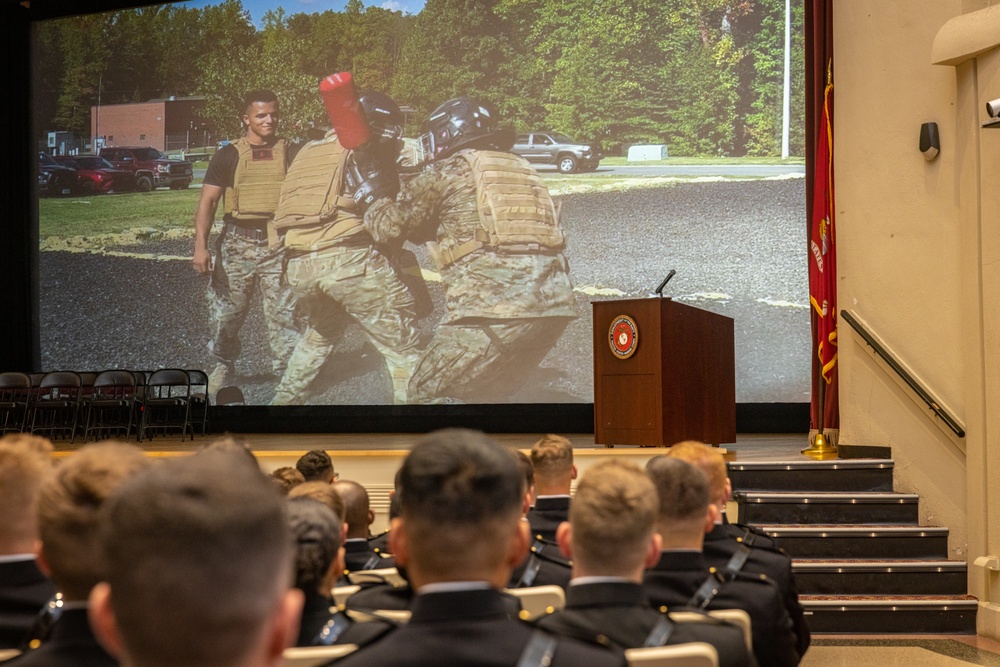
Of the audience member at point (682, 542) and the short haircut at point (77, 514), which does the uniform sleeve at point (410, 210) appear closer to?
the audience member at point (682, 542)

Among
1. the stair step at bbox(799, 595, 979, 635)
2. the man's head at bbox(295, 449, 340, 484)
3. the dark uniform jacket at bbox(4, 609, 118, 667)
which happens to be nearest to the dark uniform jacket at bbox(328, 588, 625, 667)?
the dark uniform jacket at bbox(4, 609, 118, 667)

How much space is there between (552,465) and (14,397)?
8.46 metres

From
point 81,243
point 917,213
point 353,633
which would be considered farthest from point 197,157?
point 353,633

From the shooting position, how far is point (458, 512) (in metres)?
1.58

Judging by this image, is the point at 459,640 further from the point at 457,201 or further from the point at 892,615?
the point at 457,201

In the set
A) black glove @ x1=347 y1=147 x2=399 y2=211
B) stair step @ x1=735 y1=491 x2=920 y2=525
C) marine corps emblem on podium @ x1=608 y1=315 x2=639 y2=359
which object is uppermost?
black glove @ x1=347 y1=147 x2=399 y2=211

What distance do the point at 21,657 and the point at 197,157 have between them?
10518 mm

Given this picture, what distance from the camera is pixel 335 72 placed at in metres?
11.0

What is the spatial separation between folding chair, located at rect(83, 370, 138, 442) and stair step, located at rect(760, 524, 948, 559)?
6696 mm

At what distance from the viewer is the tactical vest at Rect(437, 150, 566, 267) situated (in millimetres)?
10383

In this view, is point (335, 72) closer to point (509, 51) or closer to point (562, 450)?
point (509, 51)

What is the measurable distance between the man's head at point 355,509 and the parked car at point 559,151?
749cm

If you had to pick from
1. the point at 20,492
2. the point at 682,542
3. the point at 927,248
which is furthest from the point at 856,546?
the point at 20,492

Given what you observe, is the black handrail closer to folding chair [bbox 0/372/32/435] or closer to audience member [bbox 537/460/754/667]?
audience member [bbox 537/460/754/667]
